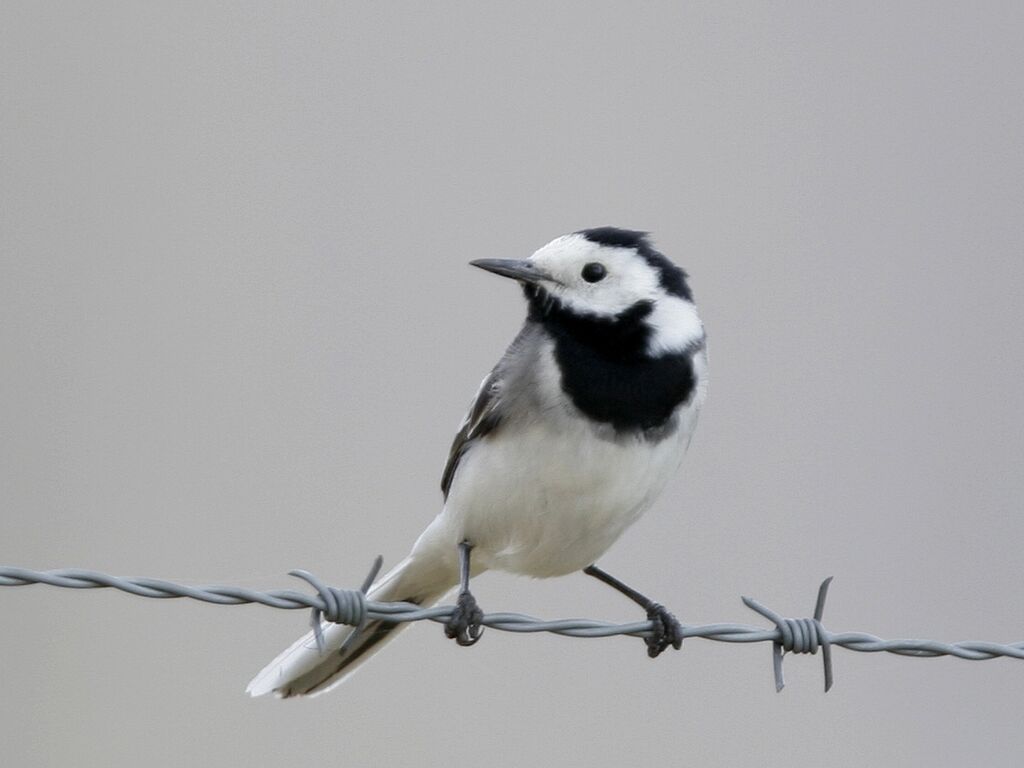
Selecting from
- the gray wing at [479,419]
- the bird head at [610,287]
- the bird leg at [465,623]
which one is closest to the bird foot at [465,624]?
the bird leg at [465,623]

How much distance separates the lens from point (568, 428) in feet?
17.1

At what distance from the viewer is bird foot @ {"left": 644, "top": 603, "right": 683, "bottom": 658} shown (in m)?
5.69

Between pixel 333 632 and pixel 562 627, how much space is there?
1.49 metres

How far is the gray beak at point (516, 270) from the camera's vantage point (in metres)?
5.56

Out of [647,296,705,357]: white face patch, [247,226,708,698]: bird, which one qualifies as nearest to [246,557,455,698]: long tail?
[247,226,708,698]: bird

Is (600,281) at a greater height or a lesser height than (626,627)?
greater

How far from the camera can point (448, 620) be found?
5.21 metres

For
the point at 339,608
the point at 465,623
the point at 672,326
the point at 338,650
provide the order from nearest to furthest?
1. the point at 339,608
2. the point at 465,623
3. the point at 672,326
4. the point at 338,650

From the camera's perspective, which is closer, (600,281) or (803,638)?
(803,638)

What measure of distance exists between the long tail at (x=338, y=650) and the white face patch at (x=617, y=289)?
1.32m

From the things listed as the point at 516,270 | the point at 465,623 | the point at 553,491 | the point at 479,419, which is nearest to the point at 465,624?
the point at 465,623

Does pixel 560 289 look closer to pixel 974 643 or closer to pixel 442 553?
pixel 442 553

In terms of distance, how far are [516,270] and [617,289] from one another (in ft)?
1.29

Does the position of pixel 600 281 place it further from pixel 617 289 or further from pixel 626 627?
pixel 626 627
